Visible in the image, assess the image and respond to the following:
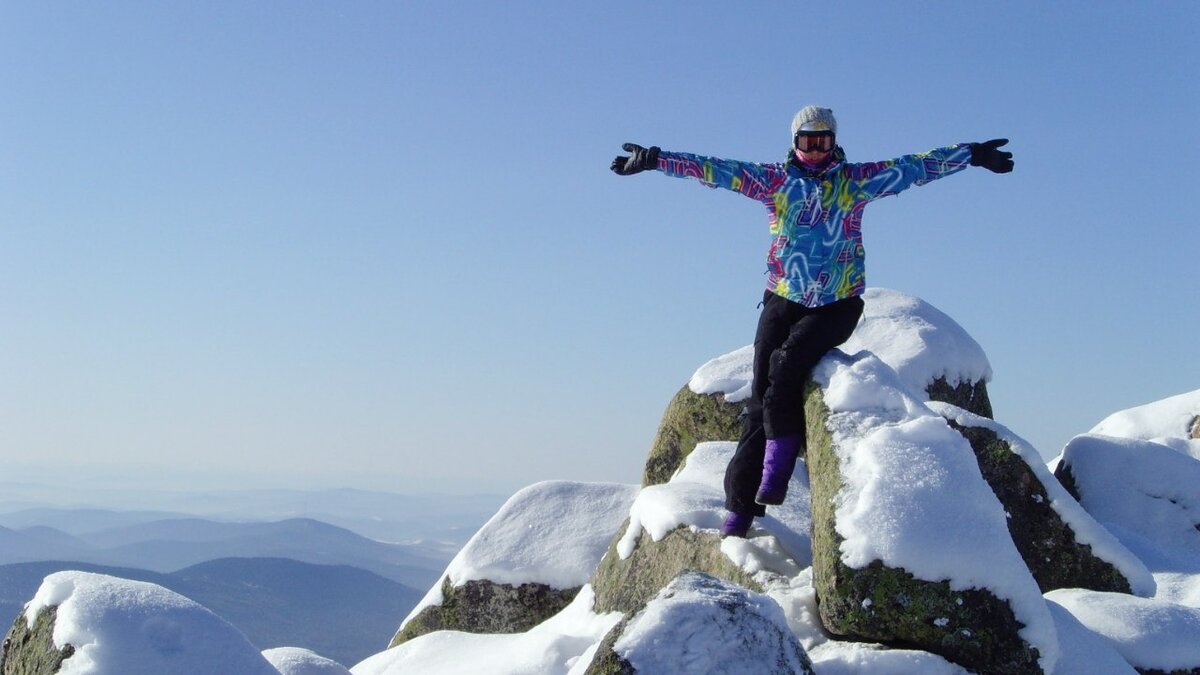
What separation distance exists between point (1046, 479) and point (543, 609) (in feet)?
19.9

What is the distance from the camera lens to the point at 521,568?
42.6 feet

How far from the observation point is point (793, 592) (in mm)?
7875

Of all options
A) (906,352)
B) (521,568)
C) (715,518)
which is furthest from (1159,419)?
(715,518)

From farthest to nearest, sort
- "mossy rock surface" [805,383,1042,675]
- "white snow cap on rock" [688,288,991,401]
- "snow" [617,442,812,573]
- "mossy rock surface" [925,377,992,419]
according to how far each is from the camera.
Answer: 1. "mossy rock surface" [925,377,992,419]
2. "white snow cap on rock" [688,288,991,401]
3. "snow" [617,442,812,573]
4. "mossy rock surface" [805,383,1042,675]

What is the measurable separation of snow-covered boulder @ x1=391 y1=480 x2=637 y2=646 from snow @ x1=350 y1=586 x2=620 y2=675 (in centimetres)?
183

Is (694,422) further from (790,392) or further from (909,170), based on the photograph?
(909,170)

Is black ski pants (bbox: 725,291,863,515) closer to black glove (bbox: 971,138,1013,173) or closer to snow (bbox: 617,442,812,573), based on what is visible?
snow (bbox: 617,442,812,573)

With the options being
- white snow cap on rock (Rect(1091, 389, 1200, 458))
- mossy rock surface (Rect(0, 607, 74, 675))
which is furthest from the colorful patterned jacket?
white snow cap on rock (Rect(1091, 389, 1200, 458))

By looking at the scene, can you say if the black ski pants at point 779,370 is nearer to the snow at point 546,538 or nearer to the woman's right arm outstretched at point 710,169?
the woman's right arm outstretched at point 710,169

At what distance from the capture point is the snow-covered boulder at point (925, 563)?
7.01 metres

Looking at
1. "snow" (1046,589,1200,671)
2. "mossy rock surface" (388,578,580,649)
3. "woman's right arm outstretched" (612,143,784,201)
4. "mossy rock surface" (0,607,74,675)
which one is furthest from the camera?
"mossy rock surface" (388,578,580,649)

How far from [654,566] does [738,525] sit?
3.58ft

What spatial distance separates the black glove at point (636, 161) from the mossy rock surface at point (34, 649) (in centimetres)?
573

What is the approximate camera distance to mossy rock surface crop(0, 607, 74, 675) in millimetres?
6738
